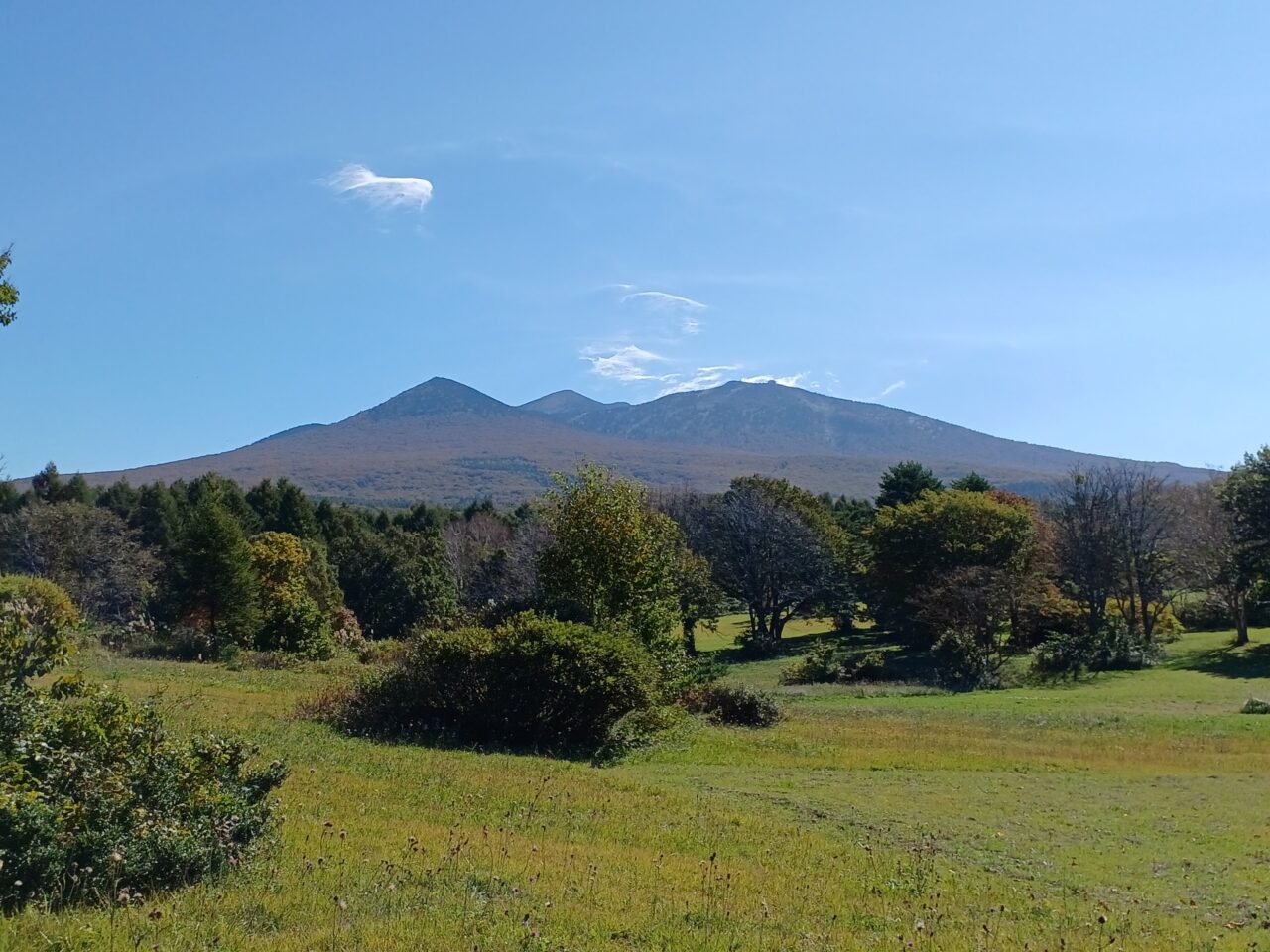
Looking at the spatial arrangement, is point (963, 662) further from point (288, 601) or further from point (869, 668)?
point (288, 601)

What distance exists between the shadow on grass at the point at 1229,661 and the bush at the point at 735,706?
76.9ft

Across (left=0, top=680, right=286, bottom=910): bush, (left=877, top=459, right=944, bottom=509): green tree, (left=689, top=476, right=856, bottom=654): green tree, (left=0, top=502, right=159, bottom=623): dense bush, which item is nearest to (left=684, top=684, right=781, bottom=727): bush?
(left=0, top=680, right=286, bottom=910): bush

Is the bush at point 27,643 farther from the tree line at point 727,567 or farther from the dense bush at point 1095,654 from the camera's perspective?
the dense bush at point 1095,654

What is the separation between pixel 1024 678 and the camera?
132 ft

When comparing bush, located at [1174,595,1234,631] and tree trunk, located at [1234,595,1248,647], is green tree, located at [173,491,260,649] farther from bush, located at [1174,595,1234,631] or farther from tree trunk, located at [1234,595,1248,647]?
bush, located at [1174,595,1234,631]

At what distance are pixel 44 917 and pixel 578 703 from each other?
14294mm

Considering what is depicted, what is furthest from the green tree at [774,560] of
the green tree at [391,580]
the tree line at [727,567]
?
the green tree at [391,580]

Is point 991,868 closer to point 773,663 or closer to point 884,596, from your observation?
point 773,663

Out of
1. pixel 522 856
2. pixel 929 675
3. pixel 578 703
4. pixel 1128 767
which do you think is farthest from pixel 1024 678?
pixel 522 856

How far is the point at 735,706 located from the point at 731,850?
16.1 m

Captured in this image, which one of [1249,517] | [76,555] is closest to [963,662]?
[1249,517]

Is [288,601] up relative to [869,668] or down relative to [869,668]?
up

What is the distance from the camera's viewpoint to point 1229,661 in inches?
1670

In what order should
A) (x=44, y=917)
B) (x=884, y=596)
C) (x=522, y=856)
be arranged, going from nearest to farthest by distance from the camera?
(x=44, y=917)
(x=522, y=856)
(x=884, y=596)
